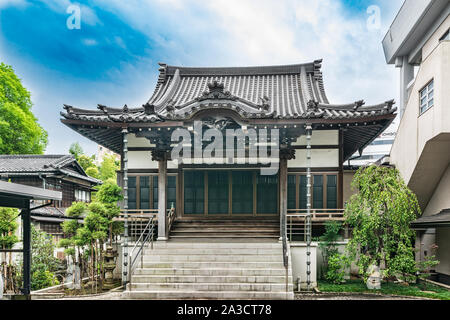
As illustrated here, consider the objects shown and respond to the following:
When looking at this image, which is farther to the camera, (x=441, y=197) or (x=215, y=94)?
(x=441, y=197)

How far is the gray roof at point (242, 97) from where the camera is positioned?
35.6 ft

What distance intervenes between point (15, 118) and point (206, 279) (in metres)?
16.8

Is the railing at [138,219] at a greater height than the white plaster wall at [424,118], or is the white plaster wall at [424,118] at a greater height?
the white plaster wall at [424,118]

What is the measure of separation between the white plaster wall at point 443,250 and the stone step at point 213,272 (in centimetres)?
652

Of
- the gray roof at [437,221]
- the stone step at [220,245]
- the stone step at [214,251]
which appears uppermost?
the gray roof at [437,221]

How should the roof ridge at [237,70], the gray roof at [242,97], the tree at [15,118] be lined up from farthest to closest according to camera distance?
the tree at [15,118] < the roof ridge at [237,70] < the gray roof at [242,97]

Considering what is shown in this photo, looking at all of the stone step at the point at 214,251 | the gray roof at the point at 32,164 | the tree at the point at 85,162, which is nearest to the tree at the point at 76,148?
the tree at the point at 85,162

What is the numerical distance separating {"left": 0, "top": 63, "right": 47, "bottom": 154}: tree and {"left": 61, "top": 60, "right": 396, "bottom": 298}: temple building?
933 cm

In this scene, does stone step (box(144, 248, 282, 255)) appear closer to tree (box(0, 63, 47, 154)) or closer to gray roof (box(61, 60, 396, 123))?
gray roof (box(61, 60, 396, 123))

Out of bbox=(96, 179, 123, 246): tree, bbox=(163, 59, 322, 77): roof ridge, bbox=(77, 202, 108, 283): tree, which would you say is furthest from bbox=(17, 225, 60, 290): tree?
bbox=(163, 59, 322, 77): roof ridge

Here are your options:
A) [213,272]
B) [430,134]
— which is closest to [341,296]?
[213,272]

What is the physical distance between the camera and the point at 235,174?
1343cm

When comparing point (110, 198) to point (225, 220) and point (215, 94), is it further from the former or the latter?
point (215, 94)

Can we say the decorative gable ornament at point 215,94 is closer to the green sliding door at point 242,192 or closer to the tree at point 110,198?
the green sliding door at point 242,192
